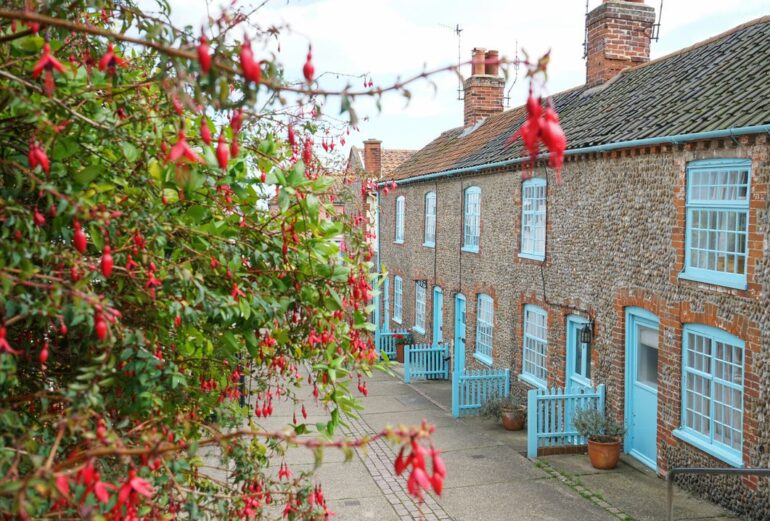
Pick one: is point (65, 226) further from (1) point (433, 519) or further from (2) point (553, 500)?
(2) point (553, 500)

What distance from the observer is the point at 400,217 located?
26.2m

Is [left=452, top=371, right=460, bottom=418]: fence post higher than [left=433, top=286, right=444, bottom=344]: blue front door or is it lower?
lower

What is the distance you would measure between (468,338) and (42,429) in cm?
1646

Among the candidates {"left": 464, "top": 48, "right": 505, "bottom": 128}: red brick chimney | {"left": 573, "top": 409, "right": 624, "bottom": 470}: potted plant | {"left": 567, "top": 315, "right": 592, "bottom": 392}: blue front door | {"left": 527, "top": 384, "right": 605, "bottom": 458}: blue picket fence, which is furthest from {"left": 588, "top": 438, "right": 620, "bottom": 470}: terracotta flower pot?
{"left": 464, "top": 48, "right": 505, "bottom": 128}: red brick chimney

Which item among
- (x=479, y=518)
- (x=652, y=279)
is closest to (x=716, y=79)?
(x=652, y=279)

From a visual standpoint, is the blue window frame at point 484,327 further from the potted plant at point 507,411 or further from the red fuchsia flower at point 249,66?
the red fuchsia flower at point 249,66

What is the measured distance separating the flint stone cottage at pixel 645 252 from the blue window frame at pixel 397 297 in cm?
541

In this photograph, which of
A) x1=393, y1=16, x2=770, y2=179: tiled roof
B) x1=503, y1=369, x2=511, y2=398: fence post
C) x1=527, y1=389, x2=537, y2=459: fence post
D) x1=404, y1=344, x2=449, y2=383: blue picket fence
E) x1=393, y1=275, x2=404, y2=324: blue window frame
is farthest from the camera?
x1=393, y1=275, x2=404, y2=324: blue window frame

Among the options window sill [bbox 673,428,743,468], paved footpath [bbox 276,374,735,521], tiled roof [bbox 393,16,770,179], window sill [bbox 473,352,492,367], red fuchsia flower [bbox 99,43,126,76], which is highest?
tiled roof [bbox 393,16,770,179]

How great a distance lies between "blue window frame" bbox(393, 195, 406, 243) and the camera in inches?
1018

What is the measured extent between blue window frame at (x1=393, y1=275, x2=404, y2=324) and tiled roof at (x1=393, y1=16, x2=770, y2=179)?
7565mm

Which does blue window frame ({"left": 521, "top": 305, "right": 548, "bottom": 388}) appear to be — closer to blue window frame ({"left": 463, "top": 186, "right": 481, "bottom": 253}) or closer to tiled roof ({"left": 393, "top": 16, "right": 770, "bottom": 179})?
blue window frame ({"left": 463, "top": 186, "right": 481, "bottom": 253})

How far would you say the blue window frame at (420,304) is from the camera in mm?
23562

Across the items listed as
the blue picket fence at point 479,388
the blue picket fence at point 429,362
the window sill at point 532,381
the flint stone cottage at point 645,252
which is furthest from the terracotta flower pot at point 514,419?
the blue picket fence at point 429,362
